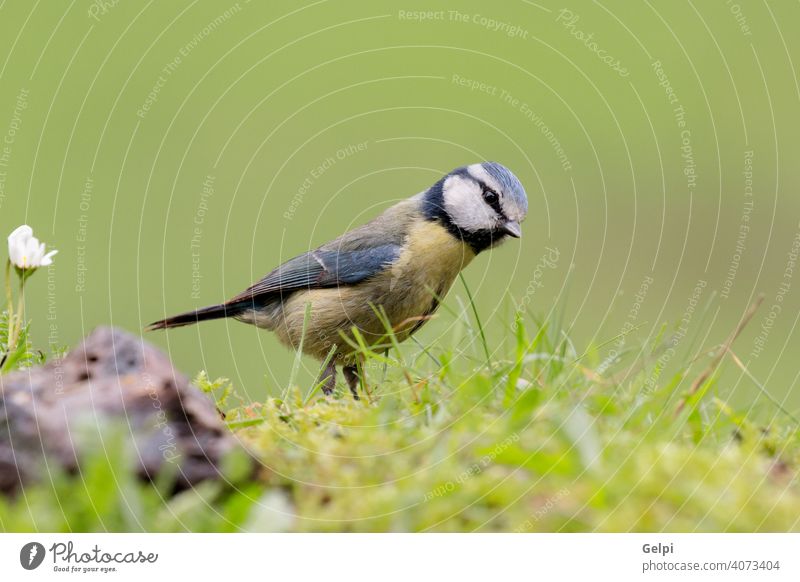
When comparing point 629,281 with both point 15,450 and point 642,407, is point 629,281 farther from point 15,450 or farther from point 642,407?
point 15,450

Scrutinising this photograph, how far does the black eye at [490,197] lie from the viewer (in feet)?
17.0

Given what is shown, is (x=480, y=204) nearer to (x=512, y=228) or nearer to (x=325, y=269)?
(x=512, y=228)

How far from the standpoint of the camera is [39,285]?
8492 mm

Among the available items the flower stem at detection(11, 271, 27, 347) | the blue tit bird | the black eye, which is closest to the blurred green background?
the blue tit bird

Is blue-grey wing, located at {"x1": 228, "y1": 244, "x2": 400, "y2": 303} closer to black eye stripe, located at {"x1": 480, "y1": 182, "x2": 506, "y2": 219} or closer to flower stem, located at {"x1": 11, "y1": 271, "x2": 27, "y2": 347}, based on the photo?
black eye stripe, located at {"x1": 480, "y1": 182, "x2": 506, "y2": 219}

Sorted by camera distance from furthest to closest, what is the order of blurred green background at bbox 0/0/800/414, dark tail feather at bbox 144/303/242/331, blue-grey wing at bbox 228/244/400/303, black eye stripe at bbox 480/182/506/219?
blurred green background at bbox 0/0/800/414, dark tail feather at bbox 144/303/242/331, blue-grey wing at bbox 228/244/400/303, black eye stripe at bbox 480/182/506/219

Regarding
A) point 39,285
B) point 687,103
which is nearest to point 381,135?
Answer: point 39,285

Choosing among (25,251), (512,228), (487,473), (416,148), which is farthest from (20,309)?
(416,148)

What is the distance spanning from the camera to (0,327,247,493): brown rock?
2.43 metres

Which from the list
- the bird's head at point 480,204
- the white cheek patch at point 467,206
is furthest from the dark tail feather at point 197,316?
the white cheek patch at point 467,206

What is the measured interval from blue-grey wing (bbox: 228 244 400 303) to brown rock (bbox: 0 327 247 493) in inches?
109

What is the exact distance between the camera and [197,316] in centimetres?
582

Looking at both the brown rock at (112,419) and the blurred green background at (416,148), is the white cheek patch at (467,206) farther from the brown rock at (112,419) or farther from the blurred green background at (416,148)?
the brown rock at (112,419)

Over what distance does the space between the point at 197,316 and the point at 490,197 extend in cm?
195
